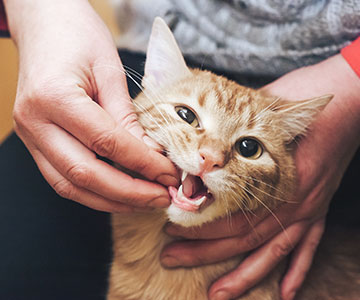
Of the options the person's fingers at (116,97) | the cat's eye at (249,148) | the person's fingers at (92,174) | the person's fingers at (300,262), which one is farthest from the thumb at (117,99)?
the person's fingers at (300,262)

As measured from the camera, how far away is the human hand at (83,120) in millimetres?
768

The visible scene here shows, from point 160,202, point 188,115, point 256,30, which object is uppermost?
point 256,30

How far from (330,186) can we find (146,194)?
2.12ft

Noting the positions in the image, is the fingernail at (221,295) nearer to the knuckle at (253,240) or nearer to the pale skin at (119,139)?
the pale skin at (119,139)

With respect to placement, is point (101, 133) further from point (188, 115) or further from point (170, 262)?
point (170, 262)

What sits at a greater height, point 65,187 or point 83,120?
point 83,120

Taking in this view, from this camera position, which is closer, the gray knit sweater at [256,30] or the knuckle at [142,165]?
the knuckle at [142,165]

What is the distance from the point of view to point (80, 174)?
0.78 m

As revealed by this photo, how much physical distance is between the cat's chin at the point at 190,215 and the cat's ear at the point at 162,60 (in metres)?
0.39

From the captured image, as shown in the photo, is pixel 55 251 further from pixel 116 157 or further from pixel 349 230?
pixel 349 230

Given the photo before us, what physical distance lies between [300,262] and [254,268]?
0.20 metres

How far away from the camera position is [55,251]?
122 centimetres

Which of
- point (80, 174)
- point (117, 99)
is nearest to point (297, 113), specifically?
point (117, 99)

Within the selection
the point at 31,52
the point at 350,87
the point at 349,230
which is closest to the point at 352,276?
the point at 349,230
